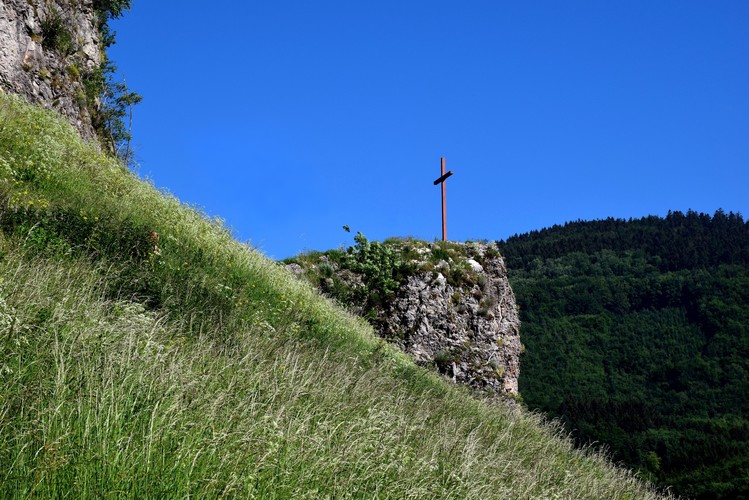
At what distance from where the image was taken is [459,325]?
57.4 feet

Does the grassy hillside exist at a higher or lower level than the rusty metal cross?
lower

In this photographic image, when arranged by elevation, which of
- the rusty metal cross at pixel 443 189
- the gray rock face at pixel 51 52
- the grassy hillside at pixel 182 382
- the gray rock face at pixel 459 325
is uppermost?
the rusty metal cross at pixel 443 189

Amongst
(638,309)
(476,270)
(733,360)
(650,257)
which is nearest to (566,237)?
(650,257)

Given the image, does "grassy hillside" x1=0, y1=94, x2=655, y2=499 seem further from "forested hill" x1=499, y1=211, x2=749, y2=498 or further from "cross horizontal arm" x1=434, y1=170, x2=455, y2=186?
"forested hill" x1=499, y1=211, x2=749, y2=498

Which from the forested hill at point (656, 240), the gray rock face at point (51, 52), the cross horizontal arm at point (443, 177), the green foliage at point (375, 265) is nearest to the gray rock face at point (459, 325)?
the green foliage at point (375, 265)

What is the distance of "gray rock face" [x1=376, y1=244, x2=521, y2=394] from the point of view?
1689 cm

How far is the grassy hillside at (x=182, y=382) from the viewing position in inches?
130

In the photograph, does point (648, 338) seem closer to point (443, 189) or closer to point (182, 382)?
point (443, 189)

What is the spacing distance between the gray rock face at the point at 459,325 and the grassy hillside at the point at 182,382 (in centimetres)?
570

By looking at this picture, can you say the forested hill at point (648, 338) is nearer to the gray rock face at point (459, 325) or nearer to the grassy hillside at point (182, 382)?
the gray rock face at point (459, 325)

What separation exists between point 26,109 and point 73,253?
6419mm

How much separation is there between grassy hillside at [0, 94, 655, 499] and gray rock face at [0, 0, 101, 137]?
2.98 m

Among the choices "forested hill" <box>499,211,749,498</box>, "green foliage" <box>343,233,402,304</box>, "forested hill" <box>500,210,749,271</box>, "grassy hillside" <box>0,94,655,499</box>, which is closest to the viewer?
"grassy hillside" <box>0,94,655,499</box>

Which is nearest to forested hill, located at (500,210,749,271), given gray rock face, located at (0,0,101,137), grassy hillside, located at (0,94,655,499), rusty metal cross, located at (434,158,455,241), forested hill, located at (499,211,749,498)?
forested hill, located at (499,211,749,498)
